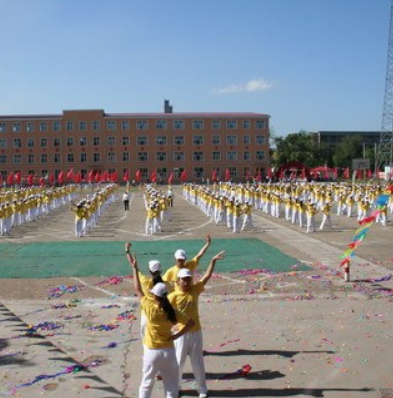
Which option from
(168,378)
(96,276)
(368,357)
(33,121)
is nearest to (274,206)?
(96,276)

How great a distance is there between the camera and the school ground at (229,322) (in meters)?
6.98

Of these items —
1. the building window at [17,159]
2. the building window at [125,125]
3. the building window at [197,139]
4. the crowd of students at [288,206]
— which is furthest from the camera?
the building window at [197,139]

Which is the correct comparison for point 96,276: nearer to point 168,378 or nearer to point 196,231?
point 168,378

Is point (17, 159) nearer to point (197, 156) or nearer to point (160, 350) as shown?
point (197, 156)

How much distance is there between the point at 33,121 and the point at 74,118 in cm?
585

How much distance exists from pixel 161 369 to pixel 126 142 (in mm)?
74184

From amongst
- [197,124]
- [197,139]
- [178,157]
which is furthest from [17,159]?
[197,124]

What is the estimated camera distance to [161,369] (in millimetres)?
5664

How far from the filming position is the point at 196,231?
2458cm

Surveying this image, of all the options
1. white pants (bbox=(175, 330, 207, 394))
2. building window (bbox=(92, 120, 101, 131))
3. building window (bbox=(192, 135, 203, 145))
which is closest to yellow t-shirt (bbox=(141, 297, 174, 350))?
white pants (bbox=(175, 330, 207, 394))

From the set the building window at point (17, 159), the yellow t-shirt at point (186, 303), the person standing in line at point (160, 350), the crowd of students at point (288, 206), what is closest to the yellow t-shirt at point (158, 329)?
the person standing in line at point (160, 350)

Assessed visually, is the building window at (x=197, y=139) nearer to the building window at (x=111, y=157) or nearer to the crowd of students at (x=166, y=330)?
the building window at (x=111, y=157)

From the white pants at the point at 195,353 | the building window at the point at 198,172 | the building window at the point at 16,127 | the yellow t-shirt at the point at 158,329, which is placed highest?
the building window at the point at 16,127

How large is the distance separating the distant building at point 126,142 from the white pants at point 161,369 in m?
72.8
